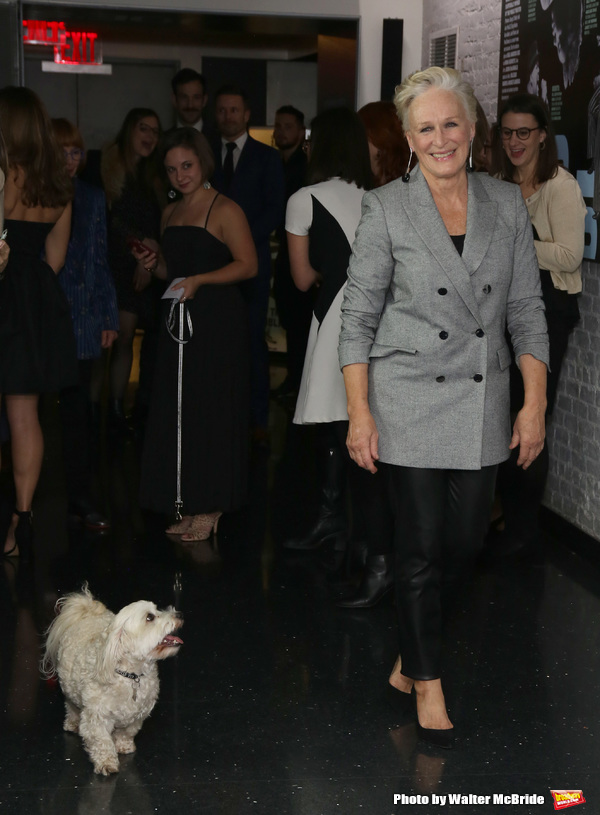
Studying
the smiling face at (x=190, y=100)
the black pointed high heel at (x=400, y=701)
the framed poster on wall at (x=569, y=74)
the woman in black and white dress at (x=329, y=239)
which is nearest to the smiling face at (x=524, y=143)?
the framed poster on wall at (x=569, y=74)

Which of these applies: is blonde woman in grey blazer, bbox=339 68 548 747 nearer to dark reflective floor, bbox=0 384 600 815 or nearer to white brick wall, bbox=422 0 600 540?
dark reflective floor, bbox=0 384 600 815

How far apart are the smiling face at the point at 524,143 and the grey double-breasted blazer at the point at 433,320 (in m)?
1.56

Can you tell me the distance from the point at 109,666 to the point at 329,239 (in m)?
1.85

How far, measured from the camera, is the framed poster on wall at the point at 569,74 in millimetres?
4379

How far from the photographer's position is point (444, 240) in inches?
111

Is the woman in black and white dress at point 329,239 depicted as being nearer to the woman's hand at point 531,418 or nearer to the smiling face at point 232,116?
the woman's hand at point 531,418

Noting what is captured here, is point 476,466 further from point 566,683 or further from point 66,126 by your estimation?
point 66,126

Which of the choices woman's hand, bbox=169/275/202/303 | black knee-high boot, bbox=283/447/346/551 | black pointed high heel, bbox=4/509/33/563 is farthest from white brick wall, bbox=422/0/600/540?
black pointed high heel, bbox=4/509/33/563

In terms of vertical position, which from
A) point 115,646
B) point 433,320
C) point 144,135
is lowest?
point 115,646

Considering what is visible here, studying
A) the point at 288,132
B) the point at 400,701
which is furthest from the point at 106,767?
the point at 288,132

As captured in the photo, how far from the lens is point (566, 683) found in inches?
132

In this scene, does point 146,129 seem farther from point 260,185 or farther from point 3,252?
point 3,252

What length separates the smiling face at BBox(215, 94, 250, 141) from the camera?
22.0 feet

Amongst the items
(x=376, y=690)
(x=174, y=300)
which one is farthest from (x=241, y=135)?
(x=376, y=690)
